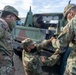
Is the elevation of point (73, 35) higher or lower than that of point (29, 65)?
higher

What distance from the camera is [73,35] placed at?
2695mm

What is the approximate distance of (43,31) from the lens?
4648 millimetres

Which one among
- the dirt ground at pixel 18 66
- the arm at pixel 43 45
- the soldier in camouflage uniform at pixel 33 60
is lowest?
the dirt ground at pixel 18 66

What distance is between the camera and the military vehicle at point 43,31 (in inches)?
166

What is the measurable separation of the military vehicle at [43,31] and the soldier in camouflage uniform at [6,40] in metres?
1.02

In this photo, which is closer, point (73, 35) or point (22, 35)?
point (73, 35)

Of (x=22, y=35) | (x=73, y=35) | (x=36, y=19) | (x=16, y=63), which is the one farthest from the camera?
(x=36, y=19)

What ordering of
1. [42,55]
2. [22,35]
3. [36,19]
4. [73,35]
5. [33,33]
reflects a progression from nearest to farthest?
[73,35] → [42,55] → [33,33] → [22,35] → [36,19]

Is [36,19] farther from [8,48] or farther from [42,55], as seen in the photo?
[8,48]

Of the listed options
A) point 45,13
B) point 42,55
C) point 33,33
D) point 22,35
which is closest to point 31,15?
point 45,13

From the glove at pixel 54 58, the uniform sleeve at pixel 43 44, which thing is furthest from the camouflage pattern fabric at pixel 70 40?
the uniform sleeve at pixel 43 44

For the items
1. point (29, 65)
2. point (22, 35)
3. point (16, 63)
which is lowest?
point (16, 63)

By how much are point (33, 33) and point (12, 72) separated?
7.56 feet

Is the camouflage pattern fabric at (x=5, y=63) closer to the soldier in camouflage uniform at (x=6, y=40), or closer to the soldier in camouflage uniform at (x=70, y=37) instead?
the soldier in camouflage uniform at (x=6, y=40)
